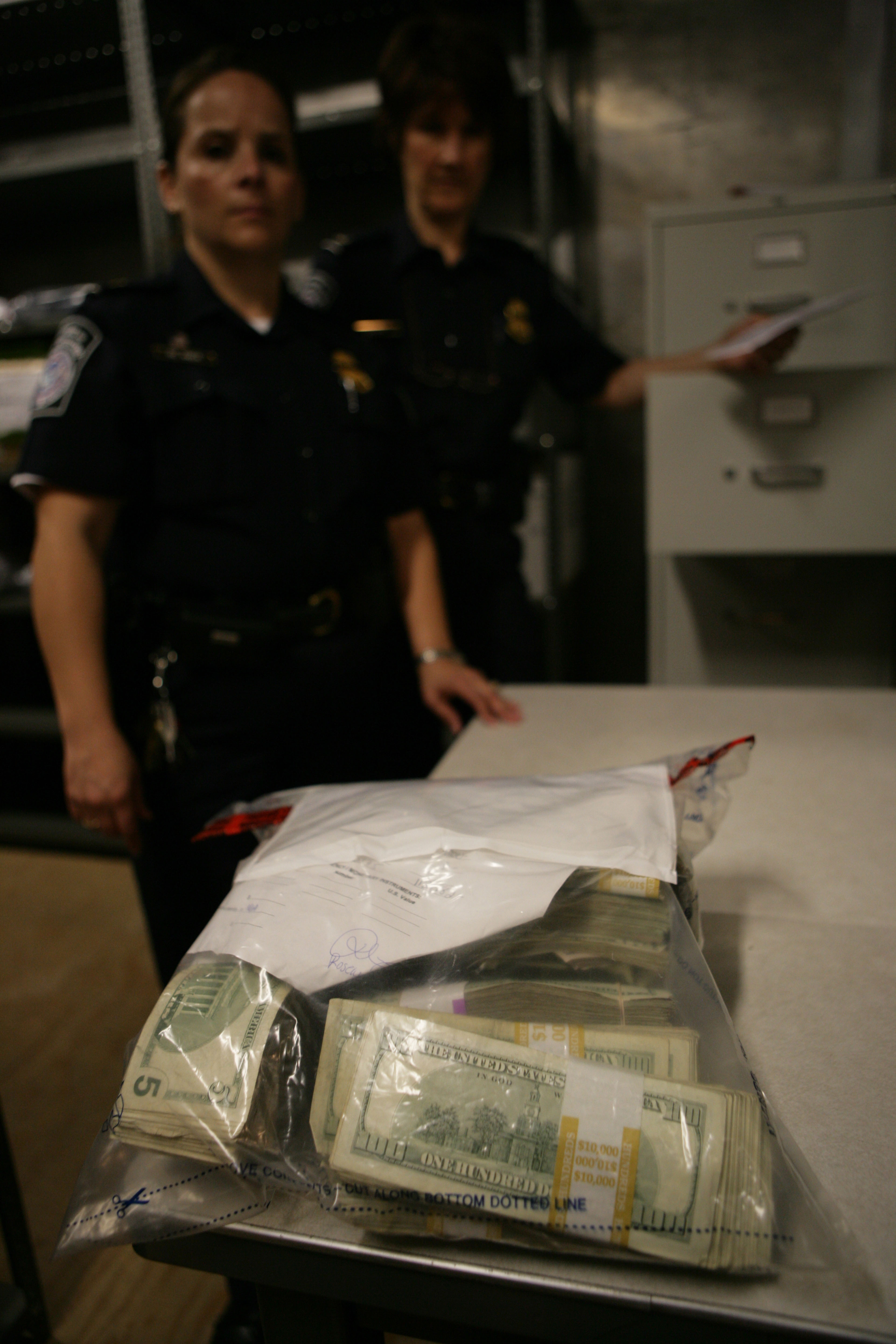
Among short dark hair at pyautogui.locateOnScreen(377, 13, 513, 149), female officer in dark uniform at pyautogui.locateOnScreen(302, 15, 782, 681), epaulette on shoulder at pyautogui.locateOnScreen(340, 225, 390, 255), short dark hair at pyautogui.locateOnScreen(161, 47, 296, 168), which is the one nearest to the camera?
short dark hair at pyautogui.locateOnScreen(161, 47, 296, 168)

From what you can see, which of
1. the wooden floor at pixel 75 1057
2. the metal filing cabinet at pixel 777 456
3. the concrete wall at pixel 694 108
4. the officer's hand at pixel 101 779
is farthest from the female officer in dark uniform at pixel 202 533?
the concrete wall at pixel 694 108

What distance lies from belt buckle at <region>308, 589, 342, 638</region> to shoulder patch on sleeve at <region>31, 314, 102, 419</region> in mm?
371

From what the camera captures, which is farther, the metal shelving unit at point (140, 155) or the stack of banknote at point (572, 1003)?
the metal shelving unit at point (140, 155)

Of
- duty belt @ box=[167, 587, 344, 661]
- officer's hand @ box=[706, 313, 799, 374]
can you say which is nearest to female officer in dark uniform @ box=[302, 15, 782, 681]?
officer's hand @ box=[706, 313, 799, 374]

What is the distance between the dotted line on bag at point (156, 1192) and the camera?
0.34 meters

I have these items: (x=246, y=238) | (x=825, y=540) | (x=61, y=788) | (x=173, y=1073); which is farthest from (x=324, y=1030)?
(x=61, y=788)

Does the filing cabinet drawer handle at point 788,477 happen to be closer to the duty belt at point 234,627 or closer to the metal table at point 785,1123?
the metal table at point 785,1123

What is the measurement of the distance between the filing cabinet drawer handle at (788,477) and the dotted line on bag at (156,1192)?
4.16 ft

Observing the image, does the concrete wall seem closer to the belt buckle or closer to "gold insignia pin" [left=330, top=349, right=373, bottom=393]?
"gold insignia pin" [left=330, top=349, right=373, bottom=393]

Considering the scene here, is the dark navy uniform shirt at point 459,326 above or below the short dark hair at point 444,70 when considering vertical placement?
below

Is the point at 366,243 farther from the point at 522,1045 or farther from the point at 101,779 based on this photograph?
the point at 522,1045

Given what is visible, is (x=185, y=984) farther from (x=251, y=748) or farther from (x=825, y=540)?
(x=825, y=540)

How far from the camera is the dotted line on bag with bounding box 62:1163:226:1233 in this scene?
1.12ft

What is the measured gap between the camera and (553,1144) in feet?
1.06
